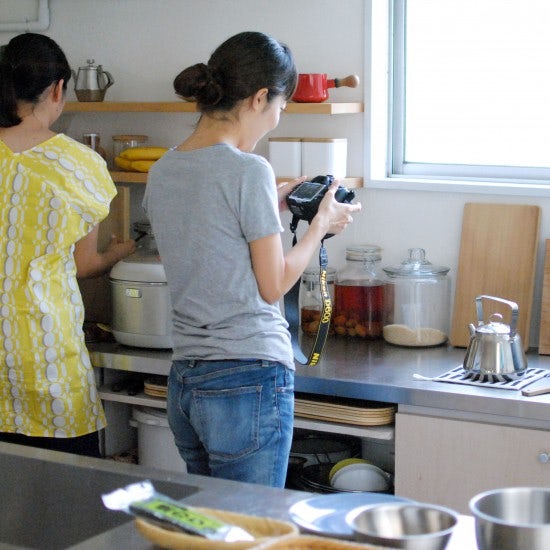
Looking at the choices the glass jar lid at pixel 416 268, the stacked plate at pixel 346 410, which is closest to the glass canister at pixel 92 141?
the glass jar lid at pixel 416 268

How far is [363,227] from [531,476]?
3.16ft

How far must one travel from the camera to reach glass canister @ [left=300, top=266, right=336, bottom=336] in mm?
2943

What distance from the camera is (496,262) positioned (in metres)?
2.77

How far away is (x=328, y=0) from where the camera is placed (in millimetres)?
2943

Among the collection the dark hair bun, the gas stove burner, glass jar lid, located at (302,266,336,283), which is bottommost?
the gas stove burner

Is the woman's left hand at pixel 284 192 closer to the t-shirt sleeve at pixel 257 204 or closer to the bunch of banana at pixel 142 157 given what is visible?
the t-shirt sleeve at pixel 257 204

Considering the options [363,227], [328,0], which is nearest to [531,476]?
[363,227]

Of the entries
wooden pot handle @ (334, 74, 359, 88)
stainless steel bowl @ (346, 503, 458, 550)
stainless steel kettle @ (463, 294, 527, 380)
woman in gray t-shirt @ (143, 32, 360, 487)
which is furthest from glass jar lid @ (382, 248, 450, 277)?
stainless steel bowl @ (346, 503, 458, 550)

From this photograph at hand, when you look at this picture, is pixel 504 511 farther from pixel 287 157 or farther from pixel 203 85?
pixel 287 157

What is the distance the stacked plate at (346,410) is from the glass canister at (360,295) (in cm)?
36

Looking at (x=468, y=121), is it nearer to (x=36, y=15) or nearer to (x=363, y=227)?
(x=363, y=227)

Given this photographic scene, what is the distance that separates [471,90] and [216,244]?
1.30 metres

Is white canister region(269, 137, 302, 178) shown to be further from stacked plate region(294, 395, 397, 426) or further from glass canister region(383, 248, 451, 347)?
stacked plate region(294, 395, 397, 426)

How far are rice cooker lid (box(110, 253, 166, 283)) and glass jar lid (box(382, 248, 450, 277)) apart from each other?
0.60m
